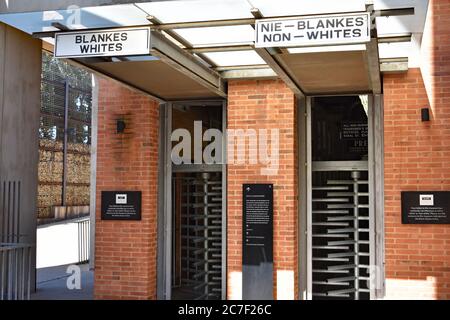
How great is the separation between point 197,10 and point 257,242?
12.4 ft

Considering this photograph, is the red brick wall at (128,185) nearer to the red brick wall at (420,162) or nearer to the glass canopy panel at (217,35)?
the glass canopy panel at (217,35)

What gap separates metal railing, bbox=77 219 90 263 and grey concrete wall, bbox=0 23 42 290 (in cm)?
540

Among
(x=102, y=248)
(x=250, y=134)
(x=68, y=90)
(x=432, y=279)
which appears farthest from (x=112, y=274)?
(x=68, y=90)

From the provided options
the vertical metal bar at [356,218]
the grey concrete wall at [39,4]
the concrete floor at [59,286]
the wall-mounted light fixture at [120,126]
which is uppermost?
→ the grey concrete wall at [39,4]

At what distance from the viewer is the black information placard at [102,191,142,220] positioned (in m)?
9.09

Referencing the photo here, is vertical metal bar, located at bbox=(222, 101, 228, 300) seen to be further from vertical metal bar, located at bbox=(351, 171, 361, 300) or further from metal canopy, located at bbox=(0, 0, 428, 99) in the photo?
vertical metal bar, located at bbox=(351, 171, 361, 300)

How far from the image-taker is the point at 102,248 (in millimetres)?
9109

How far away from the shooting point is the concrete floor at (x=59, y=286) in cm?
956

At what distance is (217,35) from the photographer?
6.78 metres

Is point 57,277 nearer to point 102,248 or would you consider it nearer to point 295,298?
point 102,248

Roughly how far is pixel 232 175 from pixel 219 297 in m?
2.10

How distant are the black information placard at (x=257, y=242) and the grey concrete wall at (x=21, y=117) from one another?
364 cm

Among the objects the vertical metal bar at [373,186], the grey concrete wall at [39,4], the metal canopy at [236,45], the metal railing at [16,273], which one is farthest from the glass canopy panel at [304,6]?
the metal railing at [16,273]

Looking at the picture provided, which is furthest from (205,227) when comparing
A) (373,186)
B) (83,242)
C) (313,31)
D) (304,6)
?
(83,242)
